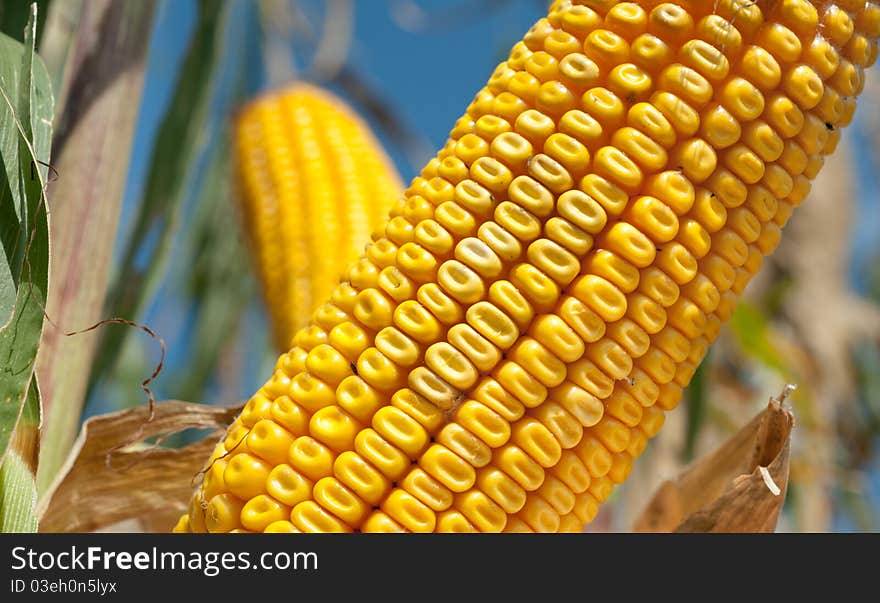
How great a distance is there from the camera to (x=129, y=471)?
41.3 inches

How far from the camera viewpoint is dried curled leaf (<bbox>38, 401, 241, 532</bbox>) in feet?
3.23

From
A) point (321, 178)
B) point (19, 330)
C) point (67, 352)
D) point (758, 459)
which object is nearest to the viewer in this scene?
point (19, 330)

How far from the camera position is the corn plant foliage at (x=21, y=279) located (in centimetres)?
76

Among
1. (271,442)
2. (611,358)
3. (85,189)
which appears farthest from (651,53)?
(85,189)

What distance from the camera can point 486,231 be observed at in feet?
2.65

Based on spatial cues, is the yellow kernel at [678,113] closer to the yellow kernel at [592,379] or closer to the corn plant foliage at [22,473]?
the yellow kernel at [592,379]

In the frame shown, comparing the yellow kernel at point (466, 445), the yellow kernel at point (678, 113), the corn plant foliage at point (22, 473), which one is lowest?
the corn plant foliage at point (22, 473)

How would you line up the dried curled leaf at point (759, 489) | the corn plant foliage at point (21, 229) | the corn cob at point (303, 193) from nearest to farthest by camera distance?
the corn plant foliage at point (21, 229)
the dried curled leaf at point (759, 489)
the corn cob at point (303, 193)

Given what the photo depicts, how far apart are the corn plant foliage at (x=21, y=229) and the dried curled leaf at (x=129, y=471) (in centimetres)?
22

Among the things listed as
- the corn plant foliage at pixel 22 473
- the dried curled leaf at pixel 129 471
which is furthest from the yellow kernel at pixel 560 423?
the corn plant foliage at pixel 22 473

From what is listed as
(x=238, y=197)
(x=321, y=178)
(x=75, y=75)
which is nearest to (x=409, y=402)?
(x=75, y=75)

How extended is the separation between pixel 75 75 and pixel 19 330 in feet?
1.65

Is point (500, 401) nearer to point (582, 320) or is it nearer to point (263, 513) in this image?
point (582, 320)
